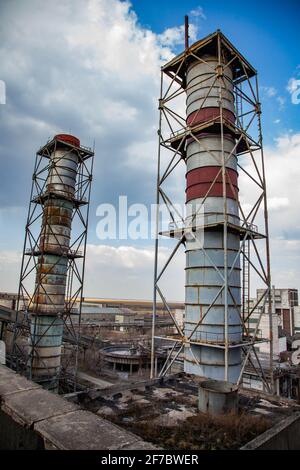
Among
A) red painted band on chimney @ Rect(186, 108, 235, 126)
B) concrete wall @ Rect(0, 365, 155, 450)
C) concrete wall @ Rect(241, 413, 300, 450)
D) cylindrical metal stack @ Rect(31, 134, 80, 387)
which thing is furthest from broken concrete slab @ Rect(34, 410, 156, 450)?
cylindrical metal stack @ Rect(31, 134, 80, 387)

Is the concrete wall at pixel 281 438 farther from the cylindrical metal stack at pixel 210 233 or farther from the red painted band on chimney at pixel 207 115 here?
the red painted band on chimney at pixel 207 115

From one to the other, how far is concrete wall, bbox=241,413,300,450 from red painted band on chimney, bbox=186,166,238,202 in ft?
25.9

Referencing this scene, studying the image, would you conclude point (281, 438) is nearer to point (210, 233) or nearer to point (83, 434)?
point (83, 434)

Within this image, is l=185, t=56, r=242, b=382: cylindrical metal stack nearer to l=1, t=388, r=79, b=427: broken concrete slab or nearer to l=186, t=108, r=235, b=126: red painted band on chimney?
l=186, t=108, r=235, b=126: red painted band on chimney

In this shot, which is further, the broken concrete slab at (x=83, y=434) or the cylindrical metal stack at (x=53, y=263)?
the cylindrical metal stack at (x=53, y=263)

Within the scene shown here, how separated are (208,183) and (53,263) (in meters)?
12.5

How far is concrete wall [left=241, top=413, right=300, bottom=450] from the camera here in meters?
4.26

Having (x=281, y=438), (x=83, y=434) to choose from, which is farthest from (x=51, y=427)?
(x=281, y=438)

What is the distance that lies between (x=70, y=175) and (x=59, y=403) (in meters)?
18.9

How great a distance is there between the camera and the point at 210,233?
37.8 feet

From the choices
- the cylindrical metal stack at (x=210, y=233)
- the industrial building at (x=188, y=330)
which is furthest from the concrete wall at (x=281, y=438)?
the cylindrical metal stack at (x=210, y=233)

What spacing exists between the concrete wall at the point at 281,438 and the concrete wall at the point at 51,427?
2.24 m

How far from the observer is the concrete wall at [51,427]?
9.04 ft

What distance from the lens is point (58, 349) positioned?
19.2 metres
